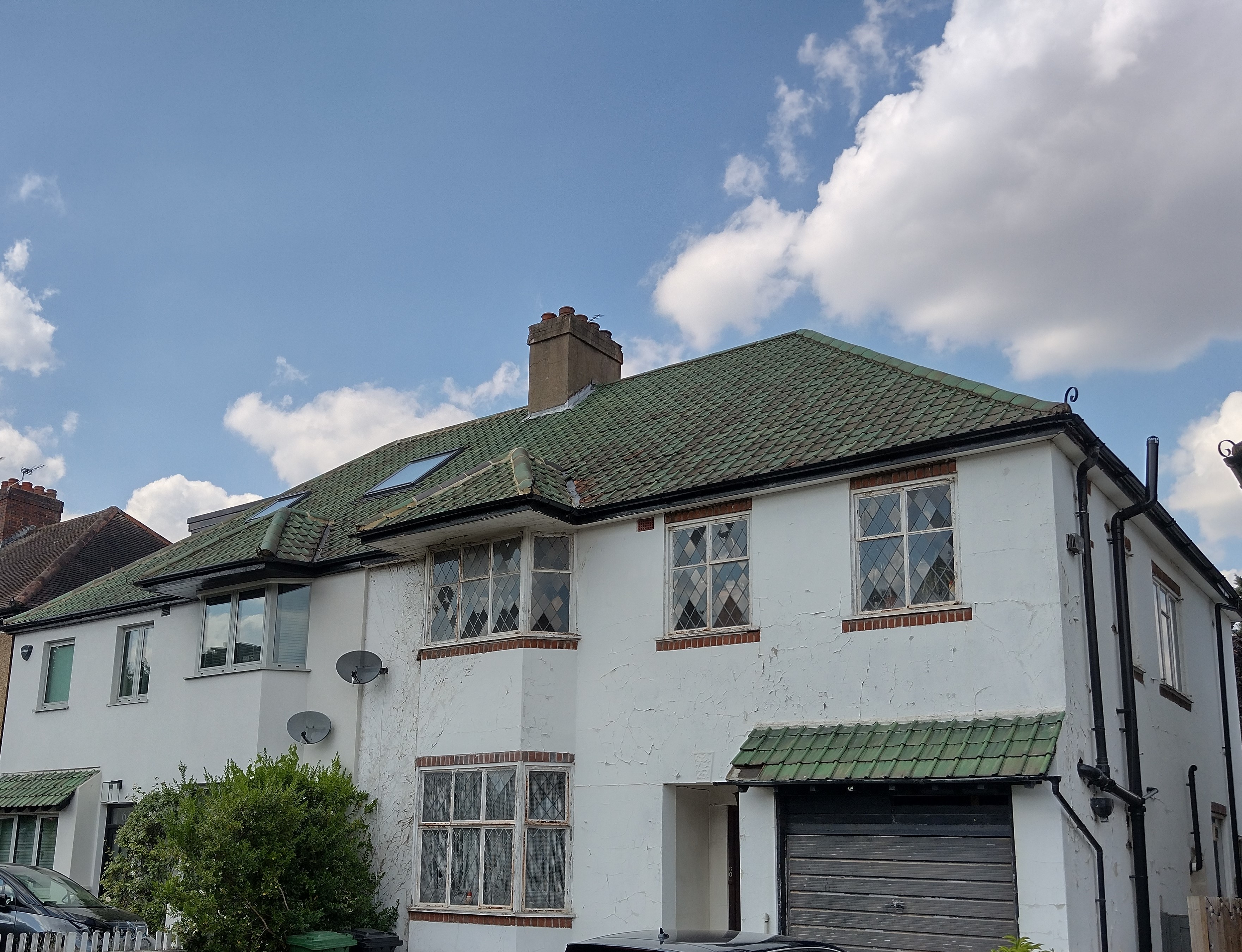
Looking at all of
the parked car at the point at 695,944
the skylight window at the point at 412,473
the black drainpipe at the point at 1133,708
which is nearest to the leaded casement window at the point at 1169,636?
the black drainpipe at the point at 1133,708

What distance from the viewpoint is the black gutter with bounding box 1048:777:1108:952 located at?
11.1 metres

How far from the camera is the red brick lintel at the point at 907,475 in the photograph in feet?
41.9

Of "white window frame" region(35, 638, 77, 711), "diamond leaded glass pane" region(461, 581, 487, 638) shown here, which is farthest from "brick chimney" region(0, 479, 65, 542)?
"diamond leaded glass pane" region(461, 581, 487, 638)

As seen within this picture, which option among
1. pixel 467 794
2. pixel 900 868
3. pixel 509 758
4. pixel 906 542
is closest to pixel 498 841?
pixel 467 794

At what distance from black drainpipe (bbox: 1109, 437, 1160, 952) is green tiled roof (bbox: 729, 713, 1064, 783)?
2066 mm

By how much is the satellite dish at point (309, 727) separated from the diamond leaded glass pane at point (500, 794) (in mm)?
3273

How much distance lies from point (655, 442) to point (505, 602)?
3.06 m

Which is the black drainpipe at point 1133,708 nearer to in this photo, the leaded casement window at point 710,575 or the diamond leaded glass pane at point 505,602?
the leaded casement window at point 710,575

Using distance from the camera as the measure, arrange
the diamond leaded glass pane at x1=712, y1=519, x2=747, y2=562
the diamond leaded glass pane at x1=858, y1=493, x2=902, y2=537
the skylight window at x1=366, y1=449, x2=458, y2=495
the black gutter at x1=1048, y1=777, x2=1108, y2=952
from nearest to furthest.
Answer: the black gutter at x1=1048, y1=777, x2=1108, y2=952 < the diamond leaded glass pane at x1=858, y1=493, x2=902, y2=537 < the diamond leaded glass pane at x1=712, y1=519, x2=747, y2=562 < the skylight window at x1=366, y1=449, x2=458, y2=495

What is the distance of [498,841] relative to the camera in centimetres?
1478

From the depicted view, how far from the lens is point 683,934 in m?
7.68

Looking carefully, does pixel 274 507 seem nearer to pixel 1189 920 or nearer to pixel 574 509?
pixel 574 509

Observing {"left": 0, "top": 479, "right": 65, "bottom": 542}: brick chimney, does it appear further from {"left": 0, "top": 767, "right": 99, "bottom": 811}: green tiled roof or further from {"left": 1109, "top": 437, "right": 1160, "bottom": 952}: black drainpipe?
{"left": 1109, "top": 437, "right": 1160, "bottom": 952}: black drainpipe

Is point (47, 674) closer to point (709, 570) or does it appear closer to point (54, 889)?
point (54, 889)
